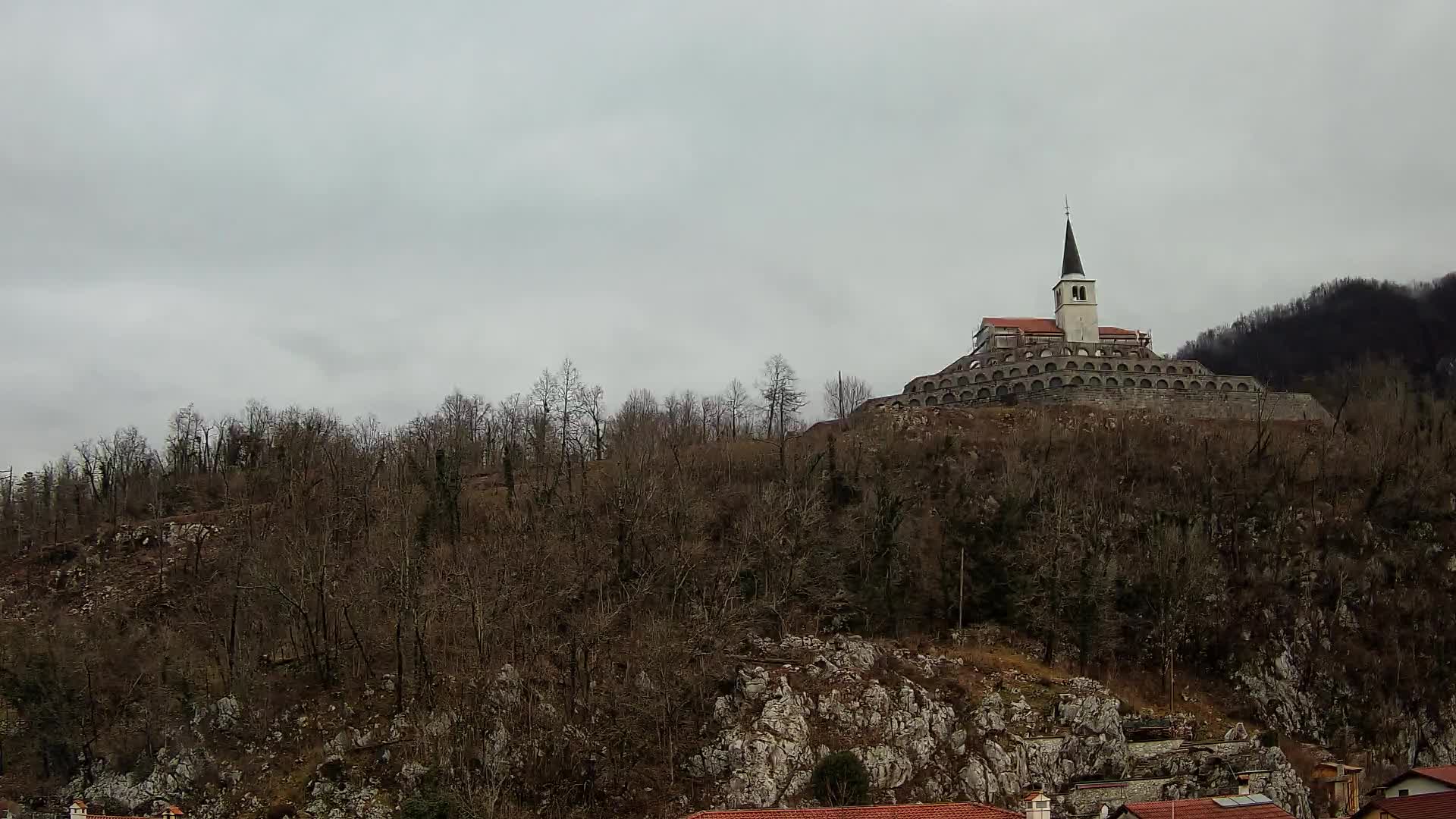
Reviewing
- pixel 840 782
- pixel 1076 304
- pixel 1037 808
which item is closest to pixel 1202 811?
pixel 1037 808

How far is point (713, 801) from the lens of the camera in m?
40.4

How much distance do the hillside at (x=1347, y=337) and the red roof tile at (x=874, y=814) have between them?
315 feet

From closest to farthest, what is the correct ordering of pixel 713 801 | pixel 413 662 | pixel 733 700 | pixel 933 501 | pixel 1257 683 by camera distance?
1. pixel 713 801
2. pixel 733 700
3. pixel 413 662
4. pixel 1257 683
5. pixel 933 501

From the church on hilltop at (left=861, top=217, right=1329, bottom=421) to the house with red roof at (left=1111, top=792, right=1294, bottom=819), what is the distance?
5049cm

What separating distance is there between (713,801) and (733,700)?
4873 mm

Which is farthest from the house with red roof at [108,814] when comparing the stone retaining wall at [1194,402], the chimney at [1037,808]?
the stone retaining wall at [1194,402]

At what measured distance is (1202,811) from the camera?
103ft

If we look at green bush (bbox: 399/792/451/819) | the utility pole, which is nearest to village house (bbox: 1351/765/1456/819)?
the utility pole

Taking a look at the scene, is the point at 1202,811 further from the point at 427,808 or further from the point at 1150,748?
the point at 427,808

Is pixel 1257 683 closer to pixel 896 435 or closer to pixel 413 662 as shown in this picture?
pixel 896 435

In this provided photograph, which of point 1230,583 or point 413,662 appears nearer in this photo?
point 413,662

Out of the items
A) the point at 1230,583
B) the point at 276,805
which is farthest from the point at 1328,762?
the point at 276,805

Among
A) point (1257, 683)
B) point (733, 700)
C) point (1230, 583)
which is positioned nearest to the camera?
point (733, 700)

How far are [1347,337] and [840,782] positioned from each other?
119696 mm
